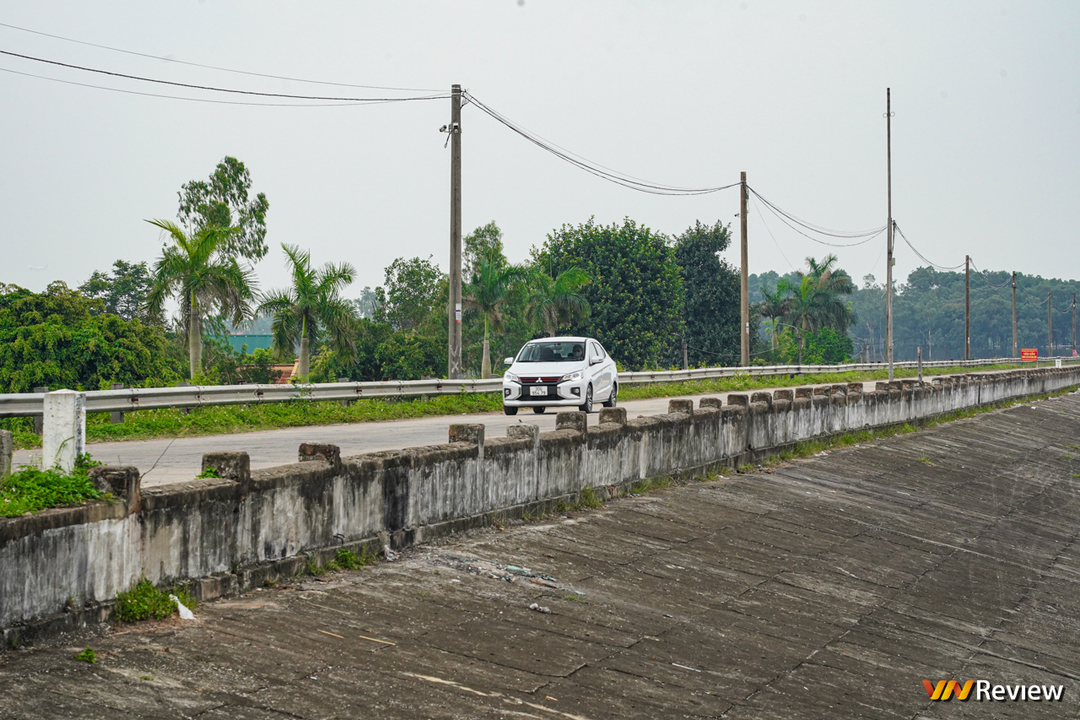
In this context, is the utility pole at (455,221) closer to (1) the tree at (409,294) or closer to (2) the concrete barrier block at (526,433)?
(2) the concrete barrier block at (526,433)

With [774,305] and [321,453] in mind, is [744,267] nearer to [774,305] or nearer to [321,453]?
[774,305]

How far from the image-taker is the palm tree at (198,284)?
2578 centimetres

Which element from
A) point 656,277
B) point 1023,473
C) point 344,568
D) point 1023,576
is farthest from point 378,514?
point 656,277

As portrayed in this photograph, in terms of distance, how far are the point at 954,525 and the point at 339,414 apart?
10.7m

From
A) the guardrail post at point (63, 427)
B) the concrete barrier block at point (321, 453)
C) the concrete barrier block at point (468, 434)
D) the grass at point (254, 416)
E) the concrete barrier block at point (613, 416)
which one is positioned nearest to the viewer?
the guardrail post at point (63, 427)

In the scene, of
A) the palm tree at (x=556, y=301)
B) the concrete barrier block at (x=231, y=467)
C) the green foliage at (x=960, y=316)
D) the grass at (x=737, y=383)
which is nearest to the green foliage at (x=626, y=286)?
the palm tree at (x=556, y=301)

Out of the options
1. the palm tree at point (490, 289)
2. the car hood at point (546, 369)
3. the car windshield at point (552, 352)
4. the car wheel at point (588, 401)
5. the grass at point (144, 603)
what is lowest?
the grass at point (144, 603)

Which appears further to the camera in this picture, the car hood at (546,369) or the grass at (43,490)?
the car hood at (546,369)

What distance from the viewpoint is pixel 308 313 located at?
32188mm

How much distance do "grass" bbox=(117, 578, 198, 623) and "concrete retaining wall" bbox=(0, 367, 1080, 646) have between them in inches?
2.4

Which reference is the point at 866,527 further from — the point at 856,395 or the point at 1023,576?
the point at 856,395

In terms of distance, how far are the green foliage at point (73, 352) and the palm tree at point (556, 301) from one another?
1786 cm

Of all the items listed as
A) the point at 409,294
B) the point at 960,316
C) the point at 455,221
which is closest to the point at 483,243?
the point at 409,294

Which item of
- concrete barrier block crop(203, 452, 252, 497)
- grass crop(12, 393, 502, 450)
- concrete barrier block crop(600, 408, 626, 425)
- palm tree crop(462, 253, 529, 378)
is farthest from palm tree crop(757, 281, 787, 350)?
concrete barrier block crop(203, 452, 252, 497)
